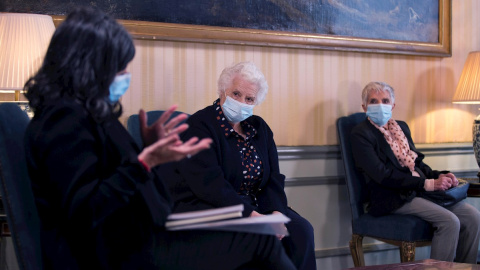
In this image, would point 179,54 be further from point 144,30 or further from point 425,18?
point 425,18

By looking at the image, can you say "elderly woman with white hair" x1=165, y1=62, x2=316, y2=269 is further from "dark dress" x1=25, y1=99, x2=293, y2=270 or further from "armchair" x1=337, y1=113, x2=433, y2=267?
"dark dress" x1=25, y1=99, x2=293, y2=270

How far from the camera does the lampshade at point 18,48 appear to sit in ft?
8.58

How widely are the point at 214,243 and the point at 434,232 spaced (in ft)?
7.21

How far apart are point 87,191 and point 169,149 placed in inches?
9.1

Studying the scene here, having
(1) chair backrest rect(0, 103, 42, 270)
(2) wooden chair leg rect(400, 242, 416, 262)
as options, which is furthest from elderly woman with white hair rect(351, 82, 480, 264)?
(1) chair backrest rect(0, 103, 42, 270)

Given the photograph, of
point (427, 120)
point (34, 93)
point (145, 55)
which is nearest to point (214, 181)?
point (145, 55)

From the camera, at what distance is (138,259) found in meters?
1.63

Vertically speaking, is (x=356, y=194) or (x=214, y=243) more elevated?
(x=214, y=243)

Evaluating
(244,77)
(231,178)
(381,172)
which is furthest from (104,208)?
(381,172)

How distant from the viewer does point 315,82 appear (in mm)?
3867

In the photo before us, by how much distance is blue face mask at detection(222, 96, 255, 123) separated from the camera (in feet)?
9.65

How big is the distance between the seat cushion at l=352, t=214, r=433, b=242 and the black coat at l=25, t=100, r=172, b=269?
217 centimetres

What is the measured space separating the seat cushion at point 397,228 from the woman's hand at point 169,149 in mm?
2256

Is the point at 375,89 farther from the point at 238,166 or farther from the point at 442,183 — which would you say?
the point at 238,166
